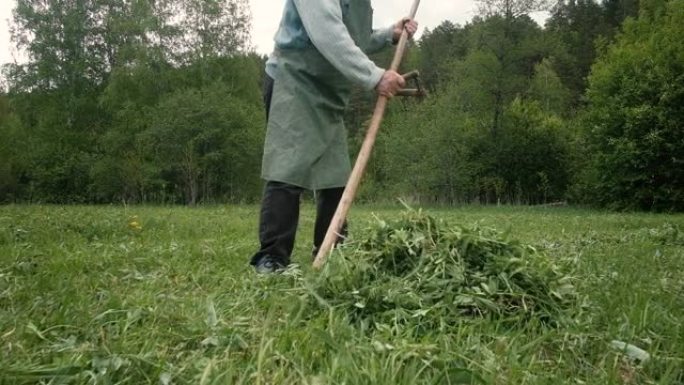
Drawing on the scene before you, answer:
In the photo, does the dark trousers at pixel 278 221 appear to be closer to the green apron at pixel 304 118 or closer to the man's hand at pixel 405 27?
the green apron at pixel 304 118

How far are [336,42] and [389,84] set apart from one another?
393 mm

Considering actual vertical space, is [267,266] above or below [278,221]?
below

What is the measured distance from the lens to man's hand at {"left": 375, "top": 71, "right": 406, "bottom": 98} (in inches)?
134

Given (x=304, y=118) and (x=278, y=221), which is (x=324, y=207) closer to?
(x=278, y=221)

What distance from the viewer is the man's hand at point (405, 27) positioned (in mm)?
4051

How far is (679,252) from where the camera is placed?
5.41 m

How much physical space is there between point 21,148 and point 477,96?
28.3 metres

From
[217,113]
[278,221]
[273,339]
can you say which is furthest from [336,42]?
[217,113]

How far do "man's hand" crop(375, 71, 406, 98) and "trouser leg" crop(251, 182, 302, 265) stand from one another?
2.69ft

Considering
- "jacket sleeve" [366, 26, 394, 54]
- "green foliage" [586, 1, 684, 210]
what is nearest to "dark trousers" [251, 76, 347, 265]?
"jacket sleeve" [366, 26, 394, 54]

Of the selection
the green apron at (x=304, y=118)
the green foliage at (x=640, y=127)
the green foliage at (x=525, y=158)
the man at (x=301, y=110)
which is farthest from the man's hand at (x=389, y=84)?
the green foliage at (x=525, y=158)

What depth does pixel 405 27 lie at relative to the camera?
4.07 meters

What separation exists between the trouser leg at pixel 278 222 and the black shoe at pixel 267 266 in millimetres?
30

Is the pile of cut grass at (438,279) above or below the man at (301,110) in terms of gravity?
below
